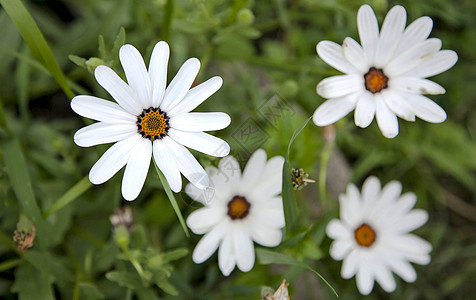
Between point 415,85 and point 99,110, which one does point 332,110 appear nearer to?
point 415,85

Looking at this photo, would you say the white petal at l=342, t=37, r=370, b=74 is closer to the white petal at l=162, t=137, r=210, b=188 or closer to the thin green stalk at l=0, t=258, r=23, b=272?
the white petal at l=162, t=137, r=210, b=188

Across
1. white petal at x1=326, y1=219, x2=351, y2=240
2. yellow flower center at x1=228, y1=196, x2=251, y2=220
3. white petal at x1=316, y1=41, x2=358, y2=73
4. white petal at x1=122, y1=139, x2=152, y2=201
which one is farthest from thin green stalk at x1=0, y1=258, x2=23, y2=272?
white petal at x1=316, y1=41, x2=358, y2=73

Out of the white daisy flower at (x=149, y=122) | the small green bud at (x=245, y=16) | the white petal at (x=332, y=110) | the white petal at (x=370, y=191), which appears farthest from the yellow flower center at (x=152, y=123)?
the white petal at (x=370, y=191)

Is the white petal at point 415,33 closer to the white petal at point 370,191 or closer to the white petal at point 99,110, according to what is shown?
the white petal at point 370,191

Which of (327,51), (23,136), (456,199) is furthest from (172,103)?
(456,199)

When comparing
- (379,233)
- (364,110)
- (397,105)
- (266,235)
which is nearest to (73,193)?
(266,235)

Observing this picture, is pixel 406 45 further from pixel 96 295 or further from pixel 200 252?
pixel 96 295
